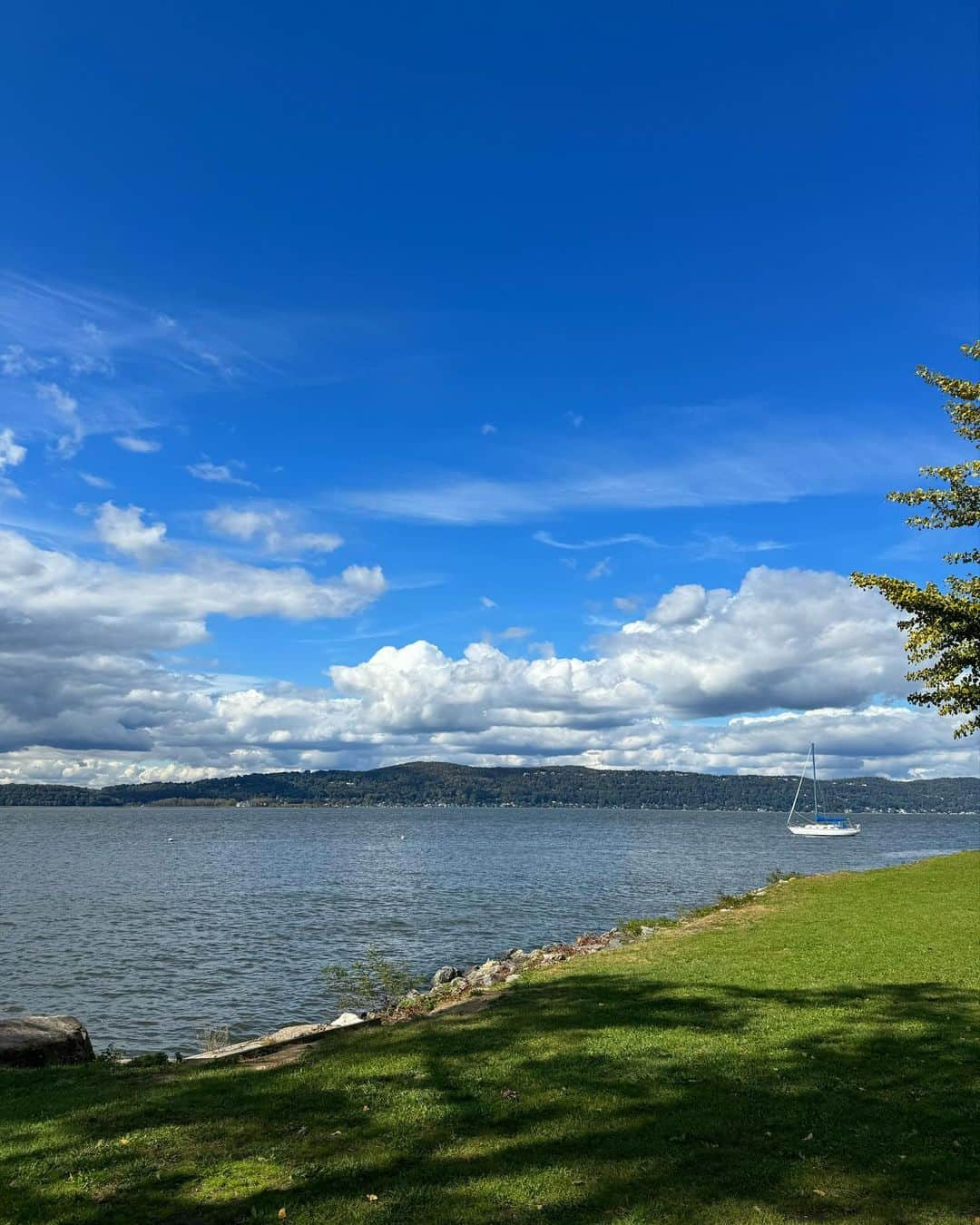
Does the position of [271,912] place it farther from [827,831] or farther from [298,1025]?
[827,831]

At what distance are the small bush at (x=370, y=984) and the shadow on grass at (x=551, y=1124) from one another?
532 inches

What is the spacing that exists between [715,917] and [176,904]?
38.4 m

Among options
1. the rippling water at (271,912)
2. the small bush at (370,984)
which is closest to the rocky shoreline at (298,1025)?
the small bush at (370,984)

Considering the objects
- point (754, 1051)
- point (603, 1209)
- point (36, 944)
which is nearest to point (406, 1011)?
point (754, 1051)

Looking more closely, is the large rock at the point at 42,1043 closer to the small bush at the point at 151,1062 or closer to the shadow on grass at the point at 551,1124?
the small bush at the point at 151,1062

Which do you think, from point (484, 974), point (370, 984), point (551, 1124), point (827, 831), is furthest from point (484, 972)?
point (827, 831)

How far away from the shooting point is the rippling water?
29.2 meters

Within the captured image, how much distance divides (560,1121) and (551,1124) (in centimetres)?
16

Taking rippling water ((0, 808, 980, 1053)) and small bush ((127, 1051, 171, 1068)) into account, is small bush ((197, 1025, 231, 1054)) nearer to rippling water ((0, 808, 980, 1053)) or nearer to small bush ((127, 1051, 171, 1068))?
rippling water ((0, 808, 980, 1053))

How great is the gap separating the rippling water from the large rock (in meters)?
8.95

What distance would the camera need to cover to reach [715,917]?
100 feet

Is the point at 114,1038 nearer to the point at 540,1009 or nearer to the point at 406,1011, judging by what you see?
the point at 406,1011

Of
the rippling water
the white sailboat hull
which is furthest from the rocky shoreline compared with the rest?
the white sailboat hull

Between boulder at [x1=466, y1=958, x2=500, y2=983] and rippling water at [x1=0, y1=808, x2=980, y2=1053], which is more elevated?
boulder at [x1=466, y1=958, x2=500, y2=983]
